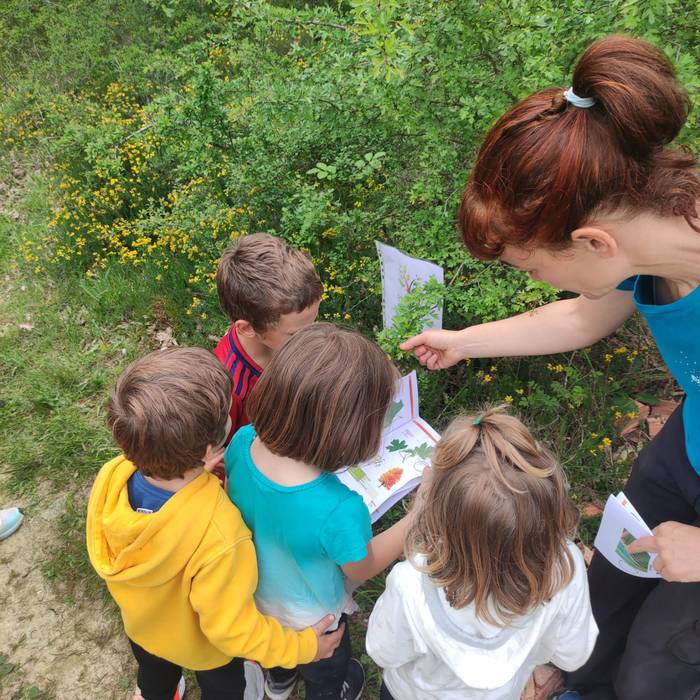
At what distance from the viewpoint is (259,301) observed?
6.75 ft

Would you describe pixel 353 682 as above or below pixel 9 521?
below

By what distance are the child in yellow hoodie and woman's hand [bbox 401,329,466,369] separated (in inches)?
29.5

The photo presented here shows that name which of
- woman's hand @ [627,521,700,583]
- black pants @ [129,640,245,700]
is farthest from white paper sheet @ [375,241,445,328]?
black pants @ [129,640,245,700]

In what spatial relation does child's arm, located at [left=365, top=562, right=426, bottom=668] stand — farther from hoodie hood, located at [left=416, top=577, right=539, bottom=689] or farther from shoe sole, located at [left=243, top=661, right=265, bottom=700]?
shoe sole, located at [left=243, top=661, right=265, bottom=700]

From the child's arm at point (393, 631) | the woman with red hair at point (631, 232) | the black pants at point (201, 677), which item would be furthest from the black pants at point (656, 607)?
the black pants at point (201, 677)

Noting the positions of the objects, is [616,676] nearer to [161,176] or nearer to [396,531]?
[396,531]

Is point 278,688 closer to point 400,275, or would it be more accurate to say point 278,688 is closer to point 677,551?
point 677,551

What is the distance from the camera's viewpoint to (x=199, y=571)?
1.40m

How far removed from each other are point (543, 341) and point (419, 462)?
0.61 metres

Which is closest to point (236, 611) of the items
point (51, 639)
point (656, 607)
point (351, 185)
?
point (656, 607)

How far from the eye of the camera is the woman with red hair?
1.08m

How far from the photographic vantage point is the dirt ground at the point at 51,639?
227cm

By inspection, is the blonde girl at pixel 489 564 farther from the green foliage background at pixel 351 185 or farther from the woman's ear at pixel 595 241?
the green foliage background at pixel 351 185

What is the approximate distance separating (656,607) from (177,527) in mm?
1350
